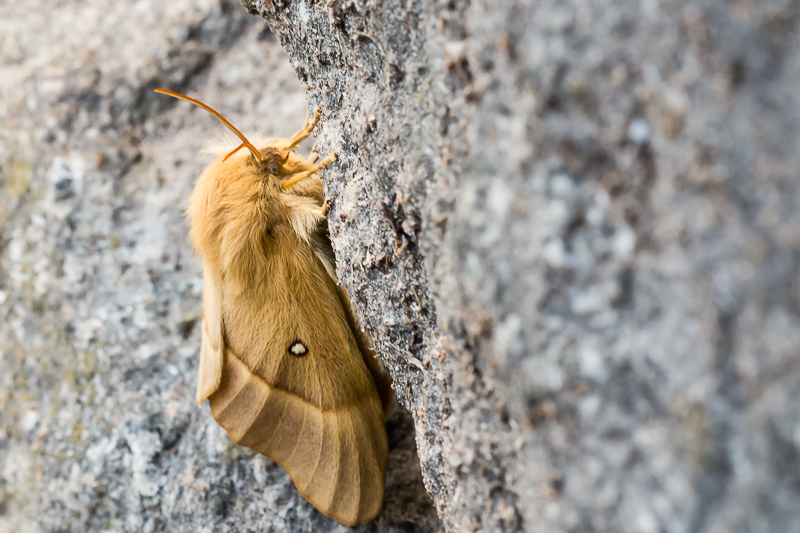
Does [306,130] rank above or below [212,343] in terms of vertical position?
above

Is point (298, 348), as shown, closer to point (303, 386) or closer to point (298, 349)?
point (298, 349)

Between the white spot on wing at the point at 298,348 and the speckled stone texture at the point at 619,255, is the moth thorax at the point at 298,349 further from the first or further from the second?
the speckled stone texture at the point at 619,255

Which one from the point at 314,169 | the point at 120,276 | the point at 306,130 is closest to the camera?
the point at 314,169

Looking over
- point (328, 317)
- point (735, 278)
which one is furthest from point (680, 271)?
point (328, 317)

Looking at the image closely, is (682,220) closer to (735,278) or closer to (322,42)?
(735,278)

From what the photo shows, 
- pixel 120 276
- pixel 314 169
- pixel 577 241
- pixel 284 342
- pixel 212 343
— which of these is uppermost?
pixel 577 241

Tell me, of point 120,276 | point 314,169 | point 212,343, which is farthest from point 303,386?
point 120,276

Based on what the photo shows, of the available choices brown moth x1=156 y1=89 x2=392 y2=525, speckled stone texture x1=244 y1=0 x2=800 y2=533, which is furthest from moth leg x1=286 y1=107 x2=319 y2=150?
speckled stone texture x1=244 y1=0 x2=800 y2=533

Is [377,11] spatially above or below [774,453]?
above
